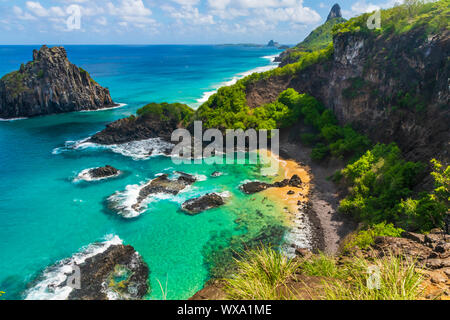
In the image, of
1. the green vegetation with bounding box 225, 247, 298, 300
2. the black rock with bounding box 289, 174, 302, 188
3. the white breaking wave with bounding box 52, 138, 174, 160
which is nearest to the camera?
the green vegetation with bounding box 225, 247, 298, 300

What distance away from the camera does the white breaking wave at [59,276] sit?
2170cm

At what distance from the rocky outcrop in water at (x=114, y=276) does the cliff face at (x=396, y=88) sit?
2917 centimetres

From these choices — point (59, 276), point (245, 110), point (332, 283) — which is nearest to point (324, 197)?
point (245, 110)

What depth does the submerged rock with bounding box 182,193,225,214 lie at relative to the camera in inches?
1278

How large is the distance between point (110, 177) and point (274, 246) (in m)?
27.1

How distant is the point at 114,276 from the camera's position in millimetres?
23312

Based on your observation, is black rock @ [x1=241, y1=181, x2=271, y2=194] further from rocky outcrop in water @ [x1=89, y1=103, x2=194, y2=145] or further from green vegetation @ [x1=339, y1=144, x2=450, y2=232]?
rocky outcrop in water @ [x1=89, y1=103, x2=194, y2=145]

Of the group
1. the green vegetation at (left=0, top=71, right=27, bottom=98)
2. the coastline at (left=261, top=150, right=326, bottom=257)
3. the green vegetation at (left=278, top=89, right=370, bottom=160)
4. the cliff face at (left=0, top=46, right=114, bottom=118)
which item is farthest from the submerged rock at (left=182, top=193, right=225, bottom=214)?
the green vegetation at (left=0, top=71, right=27, bottom=98)

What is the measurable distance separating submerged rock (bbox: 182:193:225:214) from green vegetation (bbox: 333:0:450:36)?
108 feet

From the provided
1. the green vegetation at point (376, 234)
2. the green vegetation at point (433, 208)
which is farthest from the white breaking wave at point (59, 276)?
the green vegetation at point (433, 208)

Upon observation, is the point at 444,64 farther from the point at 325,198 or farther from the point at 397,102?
the point at 325,198

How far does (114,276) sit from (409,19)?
162ft

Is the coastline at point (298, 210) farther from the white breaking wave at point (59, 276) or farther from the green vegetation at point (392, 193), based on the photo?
the white breaking wave at point (59, 276)

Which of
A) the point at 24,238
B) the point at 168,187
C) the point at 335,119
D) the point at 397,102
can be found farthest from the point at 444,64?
the point at 24,238
